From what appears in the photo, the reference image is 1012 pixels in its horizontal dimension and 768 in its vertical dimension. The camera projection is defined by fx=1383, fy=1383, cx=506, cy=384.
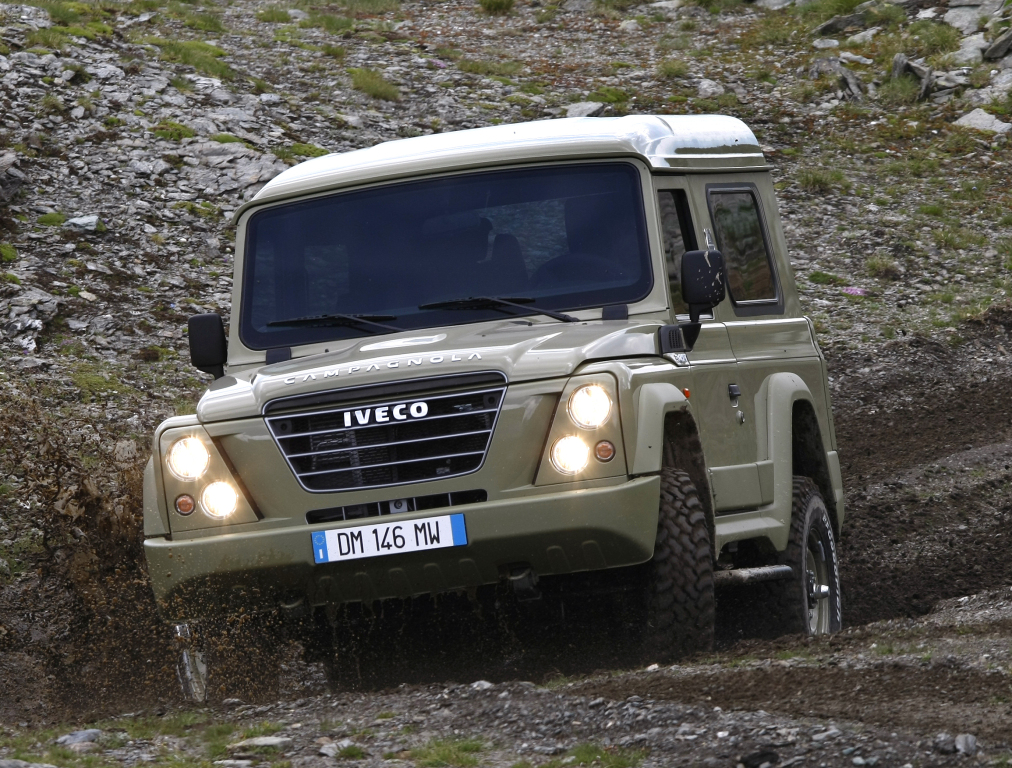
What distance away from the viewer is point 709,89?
2302 cm

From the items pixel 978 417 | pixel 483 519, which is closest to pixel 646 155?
→ pixel 483 519

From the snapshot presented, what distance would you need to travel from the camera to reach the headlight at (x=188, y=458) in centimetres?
531

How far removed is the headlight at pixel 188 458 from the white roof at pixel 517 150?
155 cm

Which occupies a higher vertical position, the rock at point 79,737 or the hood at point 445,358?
the hood at point 445,358

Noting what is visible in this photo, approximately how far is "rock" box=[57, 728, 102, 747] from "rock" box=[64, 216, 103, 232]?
35.1 feet

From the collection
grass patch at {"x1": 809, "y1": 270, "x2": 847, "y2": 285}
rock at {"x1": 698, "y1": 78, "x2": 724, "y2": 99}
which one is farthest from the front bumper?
rock at {"x1": 698, "y1": 78, "x2": 724, "y2": 99}

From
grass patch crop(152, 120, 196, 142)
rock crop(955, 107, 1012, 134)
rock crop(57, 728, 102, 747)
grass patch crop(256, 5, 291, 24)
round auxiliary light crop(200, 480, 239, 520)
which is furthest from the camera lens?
grass patch crop(256, 5, 291, 24)

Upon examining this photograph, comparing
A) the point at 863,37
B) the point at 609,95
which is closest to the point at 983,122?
the point at 863,37

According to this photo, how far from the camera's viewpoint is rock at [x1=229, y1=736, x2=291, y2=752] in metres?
4.48

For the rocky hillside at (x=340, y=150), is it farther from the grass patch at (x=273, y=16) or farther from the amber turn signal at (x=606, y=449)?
the amber turn signal at (x=606, y=449)

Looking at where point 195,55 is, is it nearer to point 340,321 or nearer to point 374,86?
point 374,86

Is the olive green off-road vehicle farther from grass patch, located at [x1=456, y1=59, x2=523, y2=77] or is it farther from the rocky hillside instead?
grass patch, located at [x1=456, y1=59, x2=523, y2=77]

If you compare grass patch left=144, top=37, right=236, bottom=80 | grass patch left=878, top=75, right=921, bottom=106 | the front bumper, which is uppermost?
grass patch left=144, top=37, right=236, bottom=80

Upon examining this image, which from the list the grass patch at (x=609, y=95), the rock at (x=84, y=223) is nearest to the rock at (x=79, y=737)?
the rock at (x=84, y=223)
